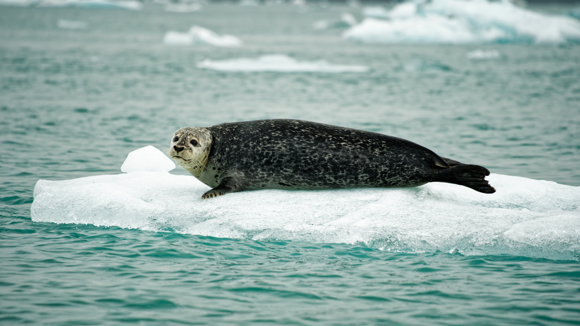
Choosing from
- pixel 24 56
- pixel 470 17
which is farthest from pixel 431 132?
pixel 470 17

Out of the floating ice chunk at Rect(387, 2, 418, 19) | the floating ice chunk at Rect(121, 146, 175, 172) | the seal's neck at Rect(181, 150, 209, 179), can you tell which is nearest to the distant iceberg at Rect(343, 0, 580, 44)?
the floating ice chunk at Rect(387, 2, 418, 19)

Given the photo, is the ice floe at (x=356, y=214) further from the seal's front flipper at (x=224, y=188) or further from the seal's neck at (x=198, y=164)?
the seal's neck at (x=198, y=164)

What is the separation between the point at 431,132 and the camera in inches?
553

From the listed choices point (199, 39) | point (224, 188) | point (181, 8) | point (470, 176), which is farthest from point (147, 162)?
point (181, 8)

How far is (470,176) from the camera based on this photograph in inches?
248

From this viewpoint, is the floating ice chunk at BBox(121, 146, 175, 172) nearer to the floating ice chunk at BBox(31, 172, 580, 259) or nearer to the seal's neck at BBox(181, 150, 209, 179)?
the floating ice chunk at BBox(31, 172, 580, 259)

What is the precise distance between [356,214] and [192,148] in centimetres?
178

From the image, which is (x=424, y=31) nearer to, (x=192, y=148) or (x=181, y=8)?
(x=192, y=148)

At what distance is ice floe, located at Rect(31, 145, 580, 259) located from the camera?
5.68m

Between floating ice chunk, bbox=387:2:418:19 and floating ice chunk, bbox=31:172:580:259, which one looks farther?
floating ice chunk, bbox=387:2:418:19

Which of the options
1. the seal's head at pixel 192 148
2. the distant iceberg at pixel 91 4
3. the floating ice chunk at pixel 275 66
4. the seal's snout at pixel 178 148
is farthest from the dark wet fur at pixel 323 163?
the distant iceberg at pixel 91 4

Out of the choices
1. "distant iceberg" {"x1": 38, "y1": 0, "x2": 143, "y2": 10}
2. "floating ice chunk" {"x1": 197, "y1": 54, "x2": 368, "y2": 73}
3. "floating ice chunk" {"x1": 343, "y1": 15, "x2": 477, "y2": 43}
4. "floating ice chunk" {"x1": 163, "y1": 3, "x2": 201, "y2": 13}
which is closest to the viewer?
"floating ice chunk" {"x1": 197, "y1": 54, "x2": 368, "y2": 73}

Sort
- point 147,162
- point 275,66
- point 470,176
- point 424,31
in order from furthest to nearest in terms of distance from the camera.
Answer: point 424,31 → point 275,66 → point 147,162 → point 470,176

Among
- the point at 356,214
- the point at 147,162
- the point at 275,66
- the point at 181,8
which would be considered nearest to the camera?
the point at 356,214
